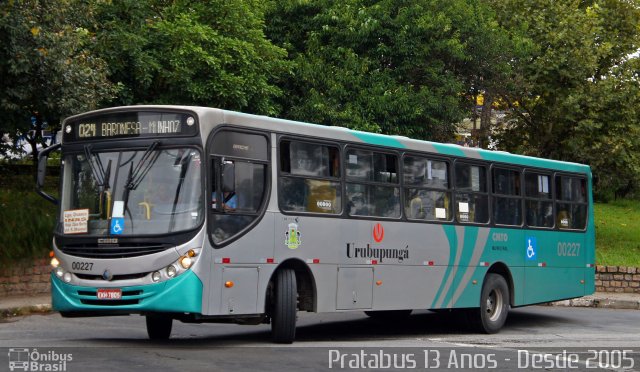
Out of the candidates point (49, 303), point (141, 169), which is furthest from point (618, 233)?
point (141, 169)

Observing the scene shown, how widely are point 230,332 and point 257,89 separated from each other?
440 inches

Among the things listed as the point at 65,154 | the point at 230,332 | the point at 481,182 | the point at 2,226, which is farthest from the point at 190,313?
the point at 2,226

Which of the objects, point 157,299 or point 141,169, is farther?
point 141,169

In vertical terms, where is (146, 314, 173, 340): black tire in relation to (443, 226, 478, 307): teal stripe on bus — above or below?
below

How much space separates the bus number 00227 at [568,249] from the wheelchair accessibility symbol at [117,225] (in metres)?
9.71

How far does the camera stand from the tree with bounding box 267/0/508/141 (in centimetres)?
2912

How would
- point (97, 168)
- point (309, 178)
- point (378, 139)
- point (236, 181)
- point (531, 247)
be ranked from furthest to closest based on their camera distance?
point (531, 247) < point (378, 139) < point (309, 178) < point (236, 181) < point (97, 168)

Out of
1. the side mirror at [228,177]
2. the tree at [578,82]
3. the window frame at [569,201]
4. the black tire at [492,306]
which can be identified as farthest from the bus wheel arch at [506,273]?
the tree at [578,82]

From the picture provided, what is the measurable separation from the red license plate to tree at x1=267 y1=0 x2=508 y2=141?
1667 centimetres

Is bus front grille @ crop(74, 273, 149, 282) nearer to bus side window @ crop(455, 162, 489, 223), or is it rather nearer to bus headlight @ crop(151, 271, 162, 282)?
bus headlight @ crop(151, 271, 162, 282)

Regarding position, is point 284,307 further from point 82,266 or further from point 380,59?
point 380,59

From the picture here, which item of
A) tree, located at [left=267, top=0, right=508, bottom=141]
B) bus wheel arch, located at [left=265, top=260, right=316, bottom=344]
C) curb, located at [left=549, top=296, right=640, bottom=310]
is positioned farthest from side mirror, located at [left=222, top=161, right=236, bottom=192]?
tree, located at [left=267, top=0, right=508, bottom=141]

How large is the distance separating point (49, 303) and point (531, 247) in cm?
892

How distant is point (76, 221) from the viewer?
12602mm
